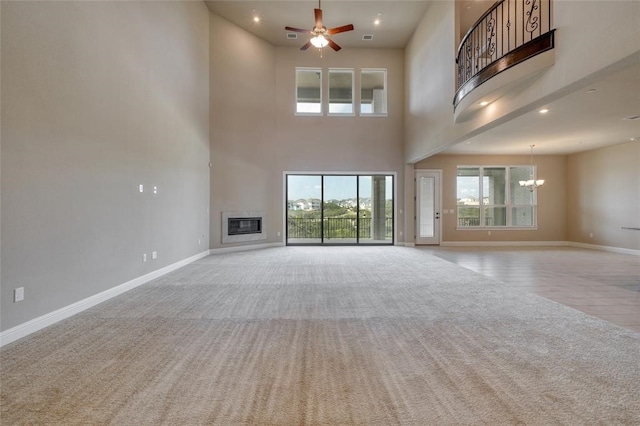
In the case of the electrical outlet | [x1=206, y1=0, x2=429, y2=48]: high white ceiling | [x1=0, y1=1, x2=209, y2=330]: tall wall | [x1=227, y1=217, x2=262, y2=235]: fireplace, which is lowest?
the electrical outlet

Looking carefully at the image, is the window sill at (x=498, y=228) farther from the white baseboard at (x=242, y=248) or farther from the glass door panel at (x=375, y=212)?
the white baseboard at (x=242, y=248)

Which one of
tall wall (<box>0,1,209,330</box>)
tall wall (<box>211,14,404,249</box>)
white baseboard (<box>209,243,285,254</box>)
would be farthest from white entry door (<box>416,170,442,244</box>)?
tall wall (<box>0,1,209,330</box>)

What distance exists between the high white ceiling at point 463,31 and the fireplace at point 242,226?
535 centimetres

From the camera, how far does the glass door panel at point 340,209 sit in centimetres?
997

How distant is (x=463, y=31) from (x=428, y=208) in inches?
195

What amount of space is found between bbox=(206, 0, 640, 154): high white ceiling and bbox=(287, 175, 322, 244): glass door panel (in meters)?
4.22

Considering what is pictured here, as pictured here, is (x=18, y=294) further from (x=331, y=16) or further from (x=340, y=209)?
(x=331, y=16)

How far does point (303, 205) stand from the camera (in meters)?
9.94

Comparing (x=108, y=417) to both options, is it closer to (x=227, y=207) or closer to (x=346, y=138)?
(x=227, y=207)

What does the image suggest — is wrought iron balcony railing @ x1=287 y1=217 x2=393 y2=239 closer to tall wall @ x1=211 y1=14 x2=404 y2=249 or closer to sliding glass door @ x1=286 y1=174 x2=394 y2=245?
sliding glass door @ x1=286 y1=174 x2=394 y2=245

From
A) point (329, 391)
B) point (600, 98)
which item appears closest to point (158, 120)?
point (329, 391)

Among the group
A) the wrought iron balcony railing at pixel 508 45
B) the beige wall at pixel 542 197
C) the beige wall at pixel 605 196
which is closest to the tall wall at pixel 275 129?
the beige wall at pixel 542 197

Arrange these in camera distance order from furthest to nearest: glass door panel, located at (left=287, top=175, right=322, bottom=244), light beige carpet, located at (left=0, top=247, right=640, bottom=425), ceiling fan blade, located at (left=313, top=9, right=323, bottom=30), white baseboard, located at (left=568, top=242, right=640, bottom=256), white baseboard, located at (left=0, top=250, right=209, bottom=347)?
glass door panel, located at (left=287, top=175, right=322, bottom=244)
white baseboard, located at (left=568, top=242, right=640, bottom=256)
ceiling fan blade, located at (left=313, top=9, right=323, bottom=30)
white baseboard, located at (left=0, top=250, right=209, bottom=347)
light beige carpet, located at (left=0, top=247, right=640, bottom=425)

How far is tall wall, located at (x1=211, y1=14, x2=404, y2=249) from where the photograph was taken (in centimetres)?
858
